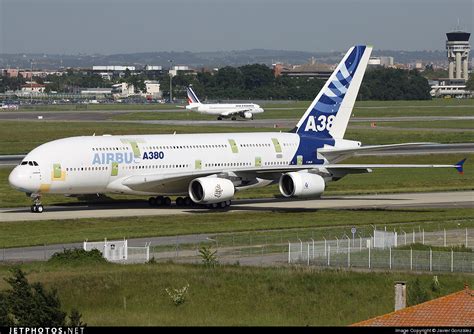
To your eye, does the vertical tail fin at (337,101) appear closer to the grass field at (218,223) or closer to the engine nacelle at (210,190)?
the grass field at (218,223)

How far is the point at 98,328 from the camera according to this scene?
37.8m

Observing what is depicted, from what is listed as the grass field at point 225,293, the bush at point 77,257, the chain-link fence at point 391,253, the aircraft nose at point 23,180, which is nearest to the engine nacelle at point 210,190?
the aircraft nose at point 23,180

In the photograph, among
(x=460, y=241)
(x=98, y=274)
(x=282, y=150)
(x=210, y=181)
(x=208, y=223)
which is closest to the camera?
(x=98, y=274)

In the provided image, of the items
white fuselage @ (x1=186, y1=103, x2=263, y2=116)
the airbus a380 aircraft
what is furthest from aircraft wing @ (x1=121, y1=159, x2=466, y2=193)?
white fuselage @ (x1=186, y1=103, x2=263, y2=116)

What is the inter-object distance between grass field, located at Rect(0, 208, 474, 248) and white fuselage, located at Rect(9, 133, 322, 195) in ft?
12.7

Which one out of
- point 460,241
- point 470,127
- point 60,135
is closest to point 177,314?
point 460,241

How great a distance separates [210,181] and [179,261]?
60.3 ft

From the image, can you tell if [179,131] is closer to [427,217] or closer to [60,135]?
[60,135]

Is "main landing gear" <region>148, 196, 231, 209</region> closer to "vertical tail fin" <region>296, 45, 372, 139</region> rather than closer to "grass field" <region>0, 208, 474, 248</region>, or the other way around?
"grass field" <region>0, 208, 474, 248</region>

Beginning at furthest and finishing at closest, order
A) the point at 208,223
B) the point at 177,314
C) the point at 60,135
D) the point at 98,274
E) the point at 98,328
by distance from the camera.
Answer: the point at 60,135 → the point at 208,223 → the point at 98,274 → the point at 177,314 → the point at 98,328

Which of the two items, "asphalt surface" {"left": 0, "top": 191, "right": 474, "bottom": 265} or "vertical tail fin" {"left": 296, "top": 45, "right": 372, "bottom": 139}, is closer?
"asphalt surface" {"left": 0, "top": 191, "right": 474, "bottom": 265}

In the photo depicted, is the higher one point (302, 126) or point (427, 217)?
point (302, 126)

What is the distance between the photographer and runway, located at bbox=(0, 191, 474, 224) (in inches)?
2736

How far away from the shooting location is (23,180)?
68438mm
